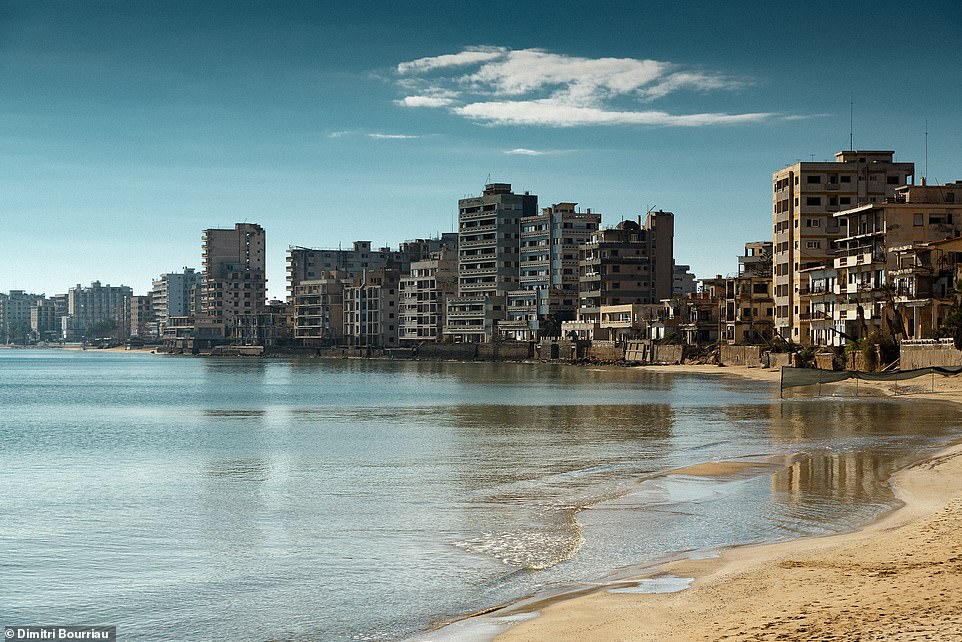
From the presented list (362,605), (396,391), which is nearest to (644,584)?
(362,605)

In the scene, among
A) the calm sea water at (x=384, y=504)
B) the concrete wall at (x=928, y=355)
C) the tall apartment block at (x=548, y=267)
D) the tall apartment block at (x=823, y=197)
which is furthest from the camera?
the tall apartment block at (x=548, y=267)

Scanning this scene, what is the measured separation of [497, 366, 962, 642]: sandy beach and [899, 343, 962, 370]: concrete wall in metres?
55.2

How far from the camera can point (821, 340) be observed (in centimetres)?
10919

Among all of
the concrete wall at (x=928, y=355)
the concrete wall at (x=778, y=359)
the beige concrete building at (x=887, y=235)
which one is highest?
the beige concrete building at (x=887, y=235)

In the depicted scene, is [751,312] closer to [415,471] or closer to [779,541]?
[415,471]

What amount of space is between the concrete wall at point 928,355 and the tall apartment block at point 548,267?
95.6m

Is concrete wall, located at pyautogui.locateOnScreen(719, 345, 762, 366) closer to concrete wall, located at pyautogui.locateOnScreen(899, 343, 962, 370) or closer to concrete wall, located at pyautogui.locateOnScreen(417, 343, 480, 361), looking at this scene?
concrete wall, located at pyautogui.locateOnScreen(899, 343, 962, 370)

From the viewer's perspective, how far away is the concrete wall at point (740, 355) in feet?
405

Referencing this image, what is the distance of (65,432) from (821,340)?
253 ft

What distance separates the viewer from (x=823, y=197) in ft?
378

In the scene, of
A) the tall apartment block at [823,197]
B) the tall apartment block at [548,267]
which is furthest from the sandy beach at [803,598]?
the tall apartment block at [548,267]

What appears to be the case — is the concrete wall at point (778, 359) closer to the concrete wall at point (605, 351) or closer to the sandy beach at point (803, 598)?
the concrete wall at point (605, 351)

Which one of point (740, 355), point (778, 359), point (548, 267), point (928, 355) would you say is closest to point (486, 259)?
point (548, 267)

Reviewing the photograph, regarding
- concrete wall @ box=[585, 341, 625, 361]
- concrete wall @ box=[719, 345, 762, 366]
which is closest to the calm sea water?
concrete wall @ box=[719, 345, 762, 366]
